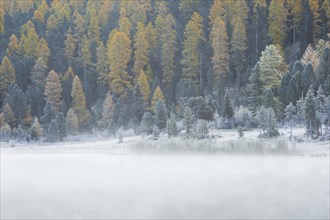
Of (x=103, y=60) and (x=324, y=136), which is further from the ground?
(x=103, y=60)

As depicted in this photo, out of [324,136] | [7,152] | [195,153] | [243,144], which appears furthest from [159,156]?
[7,152]

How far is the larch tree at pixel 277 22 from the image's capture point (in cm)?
4912

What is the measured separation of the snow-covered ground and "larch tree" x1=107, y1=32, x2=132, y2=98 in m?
20.7

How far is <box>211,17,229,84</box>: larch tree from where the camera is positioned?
46.3 m

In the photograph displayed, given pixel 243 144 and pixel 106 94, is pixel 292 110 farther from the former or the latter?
pixel 106 94

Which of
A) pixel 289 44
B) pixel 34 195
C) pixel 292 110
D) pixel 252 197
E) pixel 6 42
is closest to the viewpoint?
pixel 252 197

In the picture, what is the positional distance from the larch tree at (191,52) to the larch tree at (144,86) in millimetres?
4589

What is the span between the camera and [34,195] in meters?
15.5

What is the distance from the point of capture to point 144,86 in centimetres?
4456

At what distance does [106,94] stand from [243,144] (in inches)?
942

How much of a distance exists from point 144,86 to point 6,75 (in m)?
16.0

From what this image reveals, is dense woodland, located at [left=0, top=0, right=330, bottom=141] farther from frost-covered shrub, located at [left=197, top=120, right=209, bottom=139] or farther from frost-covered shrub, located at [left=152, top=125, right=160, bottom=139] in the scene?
frost-covered shrub, located at [left=197, top=120, right=209, bottom=139]

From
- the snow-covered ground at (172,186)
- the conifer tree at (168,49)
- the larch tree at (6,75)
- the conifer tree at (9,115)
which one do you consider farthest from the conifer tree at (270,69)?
the larch tree at (6,75)

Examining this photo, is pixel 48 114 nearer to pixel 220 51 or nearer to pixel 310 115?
pixel 220 51
